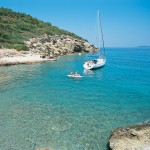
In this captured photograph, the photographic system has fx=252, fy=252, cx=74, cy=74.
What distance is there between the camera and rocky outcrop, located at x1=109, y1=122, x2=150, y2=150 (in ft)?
52.5

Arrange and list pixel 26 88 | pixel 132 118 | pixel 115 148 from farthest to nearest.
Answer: pixel 26 88 < pixel 132 118 < pixel 115 148

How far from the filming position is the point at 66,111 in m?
26.4

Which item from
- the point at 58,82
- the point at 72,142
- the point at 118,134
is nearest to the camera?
the point at 118,134

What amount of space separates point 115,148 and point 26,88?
23793 mm

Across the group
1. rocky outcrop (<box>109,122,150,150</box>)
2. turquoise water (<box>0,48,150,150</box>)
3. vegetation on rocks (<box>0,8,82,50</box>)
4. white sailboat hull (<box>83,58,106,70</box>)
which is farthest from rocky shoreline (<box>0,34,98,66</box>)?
rocky outcrop (<box>109,122,150,150</box>)

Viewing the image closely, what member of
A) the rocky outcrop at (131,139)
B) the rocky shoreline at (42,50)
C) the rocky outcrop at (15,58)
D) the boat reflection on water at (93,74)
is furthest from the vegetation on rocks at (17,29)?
the rocky outcrop at (131,139)

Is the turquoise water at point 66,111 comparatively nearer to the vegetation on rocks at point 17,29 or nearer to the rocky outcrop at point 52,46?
the rocky outcrop at point 52,46

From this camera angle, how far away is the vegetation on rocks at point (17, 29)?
8634cm

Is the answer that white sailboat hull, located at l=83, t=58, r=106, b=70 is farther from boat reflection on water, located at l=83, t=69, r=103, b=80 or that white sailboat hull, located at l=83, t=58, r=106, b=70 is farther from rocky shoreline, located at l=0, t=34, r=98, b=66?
rocky shoreline, located at l=0, t=34, r=98, b=66

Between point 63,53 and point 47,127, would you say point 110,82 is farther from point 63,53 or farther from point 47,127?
point 63,53

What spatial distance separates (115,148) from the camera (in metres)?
16.5

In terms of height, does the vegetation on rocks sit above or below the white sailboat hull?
above

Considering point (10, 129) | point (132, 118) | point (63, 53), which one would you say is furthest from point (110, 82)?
point (63, 53)

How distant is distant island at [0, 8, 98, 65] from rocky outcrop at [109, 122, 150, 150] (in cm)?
4804
